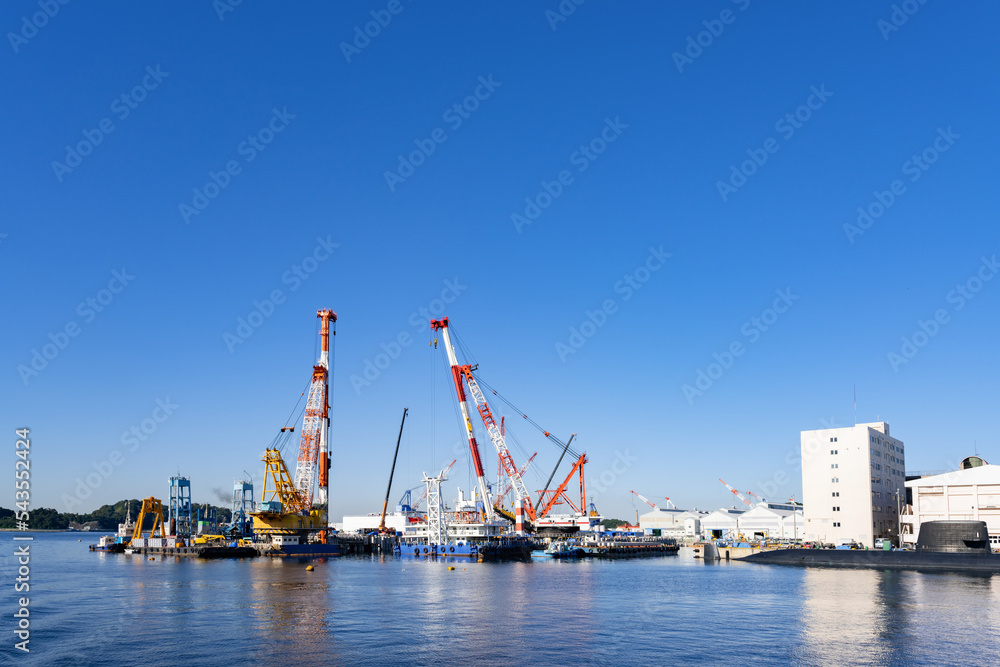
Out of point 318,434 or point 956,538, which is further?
point 318,434

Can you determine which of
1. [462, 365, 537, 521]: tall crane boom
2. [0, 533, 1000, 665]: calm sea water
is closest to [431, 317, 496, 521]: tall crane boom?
[462, 365, 537, 521]: tall crane boom

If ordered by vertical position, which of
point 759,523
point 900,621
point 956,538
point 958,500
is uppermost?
point 958,500

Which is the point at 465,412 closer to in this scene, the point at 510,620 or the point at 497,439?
the point at 497,439

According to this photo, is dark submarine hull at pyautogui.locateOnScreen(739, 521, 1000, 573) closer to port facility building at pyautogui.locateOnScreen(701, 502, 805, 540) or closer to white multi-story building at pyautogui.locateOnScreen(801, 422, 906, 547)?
white multi-story building at pyautogui.locateOnScreen(801, 422, 906, 547)

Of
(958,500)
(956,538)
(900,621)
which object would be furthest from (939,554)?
(900,621)

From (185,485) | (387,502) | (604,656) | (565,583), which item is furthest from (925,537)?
(185,485)

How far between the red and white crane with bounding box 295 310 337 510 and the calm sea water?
46087 millimetres

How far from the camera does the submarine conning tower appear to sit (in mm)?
83000

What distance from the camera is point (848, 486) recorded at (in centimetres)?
10381

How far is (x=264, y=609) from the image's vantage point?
50.3 metres

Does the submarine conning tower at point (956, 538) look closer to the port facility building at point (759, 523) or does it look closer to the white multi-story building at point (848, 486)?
the white multi-story building at point (848, 486)

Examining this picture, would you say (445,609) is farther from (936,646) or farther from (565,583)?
(936,646)

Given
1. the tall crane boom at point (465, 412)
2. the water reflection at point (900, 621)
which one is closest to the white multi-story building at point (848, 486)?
the water reflection at point (900, 621)

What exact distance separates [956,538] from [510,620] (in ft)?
210
